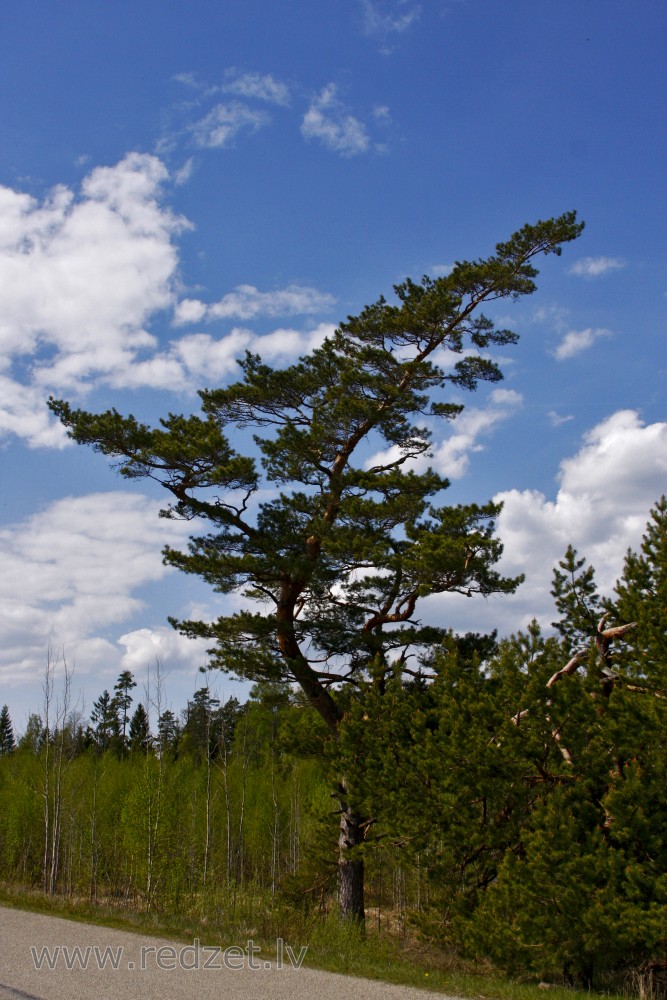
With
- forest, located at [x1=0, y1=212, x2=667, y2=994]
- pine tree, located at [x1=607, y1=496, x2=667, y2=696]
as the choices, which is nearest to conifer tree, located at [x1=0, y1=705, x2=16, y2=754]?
forest, located at [x1=0, y1=212, x2=667, y2=994]

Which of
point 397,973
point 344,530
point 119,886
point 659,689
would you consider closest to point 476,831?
point 397,973

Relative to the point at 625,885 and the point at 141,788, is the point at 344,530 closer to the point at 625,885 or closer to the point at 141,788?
the point at 625,885

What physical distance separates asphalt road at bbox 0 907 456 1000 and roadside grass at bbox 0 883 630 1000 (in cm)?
40

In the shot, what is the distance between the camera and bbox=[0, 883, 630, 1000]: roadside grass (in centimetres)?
809

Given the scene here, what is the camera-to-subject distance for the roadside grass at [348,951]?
8.09 m

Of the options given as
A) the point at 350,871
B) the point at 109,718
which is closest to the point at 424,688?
the point at 350,871

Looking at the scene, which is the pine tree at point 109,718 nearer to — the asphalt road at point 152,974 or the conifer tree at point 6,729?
the conifer tree at point 6,729

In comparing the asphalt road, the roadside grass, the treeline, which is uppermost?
the treeline

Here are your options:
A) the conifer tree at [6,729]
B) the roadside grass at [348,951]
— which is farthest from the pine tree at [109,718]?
the roadside grass at [348,951]

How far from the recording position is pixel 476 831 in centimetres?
973

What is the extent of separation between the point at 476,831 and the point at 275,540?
7.34 metres

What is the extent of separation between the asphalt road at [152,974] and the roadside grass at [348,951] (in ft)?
1.32

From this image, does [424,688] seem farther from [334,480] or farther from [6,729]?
[6,729]

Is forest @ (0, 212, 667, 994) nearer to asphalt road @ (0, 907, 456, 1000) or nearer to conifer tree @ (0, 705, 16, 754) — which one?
asphalt road @ (0, 907, 456, 1000)
